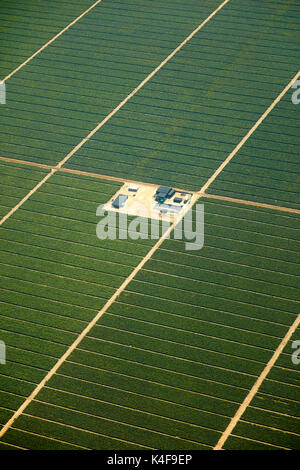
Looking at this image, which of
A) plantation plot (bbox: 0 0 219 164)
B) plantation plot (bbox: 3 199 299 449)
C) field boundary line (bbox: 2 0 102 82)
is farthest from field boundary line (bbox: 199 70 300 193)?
field boundary line (bbox: 2 0 102 82)

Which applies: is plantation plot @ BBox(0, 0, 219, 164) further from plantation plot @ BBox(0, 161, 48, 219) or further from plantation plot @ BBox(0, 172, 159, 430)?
plantation plot @ BBox(0, 172, 159, 430)

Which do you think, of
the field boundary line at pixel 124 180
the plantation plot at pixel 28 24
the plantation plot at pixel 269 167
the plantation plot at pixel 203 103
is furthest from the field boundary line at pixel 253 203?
the plantation plot at pixel 28 24

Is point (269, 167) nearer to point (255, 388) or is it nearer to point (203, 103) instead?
point (203, 103)

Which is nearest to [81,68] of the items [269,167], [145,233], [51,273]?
[269,167]

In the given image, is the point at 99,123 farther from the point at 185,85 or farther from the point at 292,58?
the point at 292,58

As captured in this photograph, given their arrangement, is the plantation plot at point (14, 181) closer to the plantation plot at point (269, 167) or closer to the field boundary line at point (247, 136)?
the field boundary line at point (247, 136)

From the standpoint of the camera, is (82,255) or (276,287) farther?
(82,255)

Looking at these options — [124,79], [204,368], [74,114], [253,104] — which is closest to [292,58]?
[253,104]
